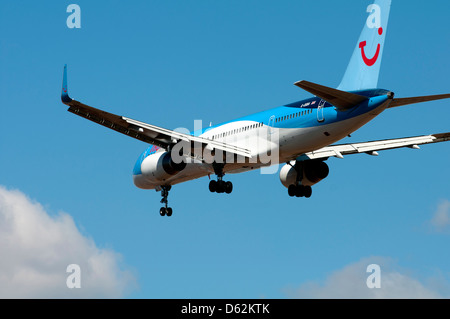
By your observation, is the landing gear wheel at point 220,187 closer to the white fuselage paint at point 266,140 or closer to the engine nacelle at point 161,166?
the white fuselage paint at point 266,140

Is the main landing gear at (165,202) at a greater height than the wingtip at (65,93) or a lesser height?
lesser

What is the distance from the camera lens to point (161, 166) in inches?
1938

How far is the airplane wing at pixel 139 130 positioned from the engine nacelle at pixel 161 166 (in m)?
1.24

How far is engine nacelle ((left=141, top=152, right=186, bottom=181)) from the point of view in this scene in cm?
4825

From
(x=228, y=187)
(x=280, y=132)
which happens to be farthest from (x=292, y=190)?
(x=280, y=132)

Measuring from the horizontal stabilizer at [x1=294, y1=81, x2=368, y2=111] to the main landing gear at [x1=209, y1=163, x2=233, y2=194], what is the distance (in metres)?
8.18

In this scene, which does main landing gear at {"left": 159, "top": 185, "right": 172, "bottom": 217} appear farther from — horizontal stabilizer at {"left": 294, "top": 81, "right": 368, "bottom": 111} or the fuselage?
horizontal stabilizer at {"left": 294, "top": 81, "right": 368, "bottom": 111}

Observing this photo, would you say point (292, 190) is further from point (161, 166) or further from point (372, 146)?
point (161, 166)

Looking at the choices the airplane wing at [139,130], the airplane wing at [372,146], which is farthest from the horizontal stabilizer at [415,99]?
the airplane wing at [139,130]

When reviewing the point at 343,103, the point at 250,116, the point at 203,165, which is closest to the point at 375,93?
the point at 343,103

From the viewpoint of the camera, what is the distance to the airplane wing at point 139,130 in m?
43.2
